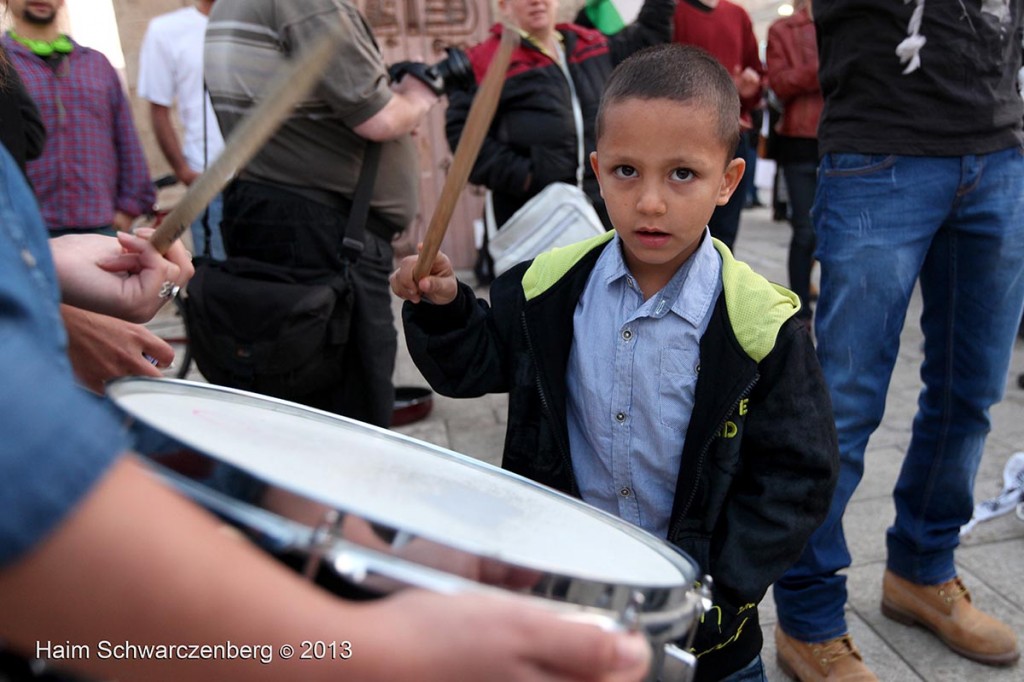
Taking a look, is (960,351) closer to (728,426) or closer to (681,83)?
(728,426)

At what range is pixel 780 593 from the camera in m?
1.91

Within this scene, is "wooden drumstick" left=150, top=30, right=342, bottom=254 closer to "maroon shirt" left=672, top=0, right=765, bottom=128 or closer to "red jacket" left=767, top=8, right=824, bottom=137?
"maroon shirt" left=672, top=0, right=765, bottom=128

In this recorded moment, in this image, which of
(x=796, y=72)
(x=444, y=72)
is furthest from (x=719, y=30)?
(x=444, y=72)

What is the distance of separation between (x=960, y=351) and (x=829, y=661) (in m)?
0.80

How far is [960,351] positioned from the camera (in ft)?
6.31

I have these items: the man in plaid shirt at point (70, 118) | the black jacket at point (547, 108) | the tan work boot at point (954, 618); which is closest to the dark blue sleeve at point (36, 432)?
the tan work boot at point (954, 618)

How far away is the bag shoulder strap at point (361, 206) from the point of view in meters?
2.18

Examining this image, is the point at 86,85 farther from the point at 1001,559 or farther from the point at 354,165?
the point at 1001,559

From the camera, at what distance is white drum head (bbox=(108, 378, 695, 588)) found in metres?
0.66

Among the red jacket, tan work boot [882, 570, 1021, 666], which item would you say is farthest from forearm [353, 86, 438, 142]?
the red jacket

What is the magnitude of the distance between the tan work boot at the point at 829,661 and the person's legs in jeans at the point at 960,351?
37 cm

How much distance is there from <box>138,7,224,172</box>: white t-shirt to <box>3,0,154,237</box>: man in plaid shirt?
22 centimetres

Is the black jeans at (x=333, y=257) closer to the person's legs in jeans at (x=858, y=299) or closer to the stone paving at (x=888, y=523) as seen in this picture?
the stone paving at (x=888, y=523)

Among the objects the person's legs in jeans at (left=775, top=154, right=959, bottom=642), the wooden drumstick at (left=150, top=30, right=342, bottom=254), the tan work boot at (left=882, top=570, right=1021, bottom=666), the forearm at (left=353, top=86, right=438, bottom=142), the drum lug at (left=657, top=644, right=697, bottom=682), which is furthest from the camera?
the forearm at (left=353, top=86, right=438, bottom=142)
